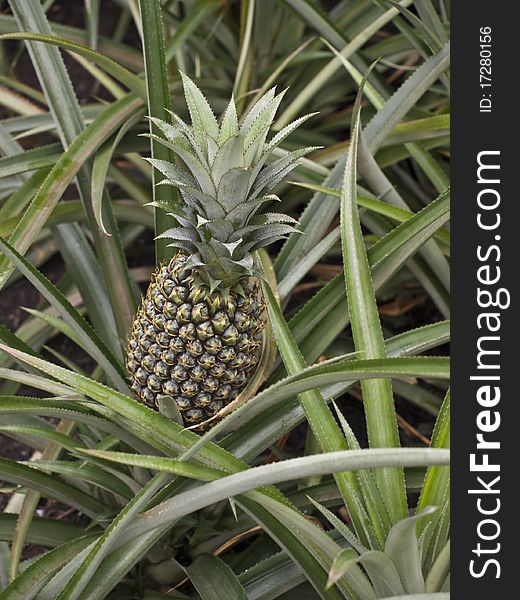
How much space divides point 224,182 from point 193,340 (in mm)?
198

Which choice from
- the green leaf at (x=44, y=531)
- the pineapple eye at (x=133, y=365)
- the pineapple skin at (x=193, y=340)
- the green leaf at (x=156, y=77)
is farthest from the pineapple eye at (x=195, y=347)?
the green leaf at (x=44, y=531)

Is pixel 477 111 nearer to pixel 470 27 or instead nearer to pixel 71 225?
pixel 470 27

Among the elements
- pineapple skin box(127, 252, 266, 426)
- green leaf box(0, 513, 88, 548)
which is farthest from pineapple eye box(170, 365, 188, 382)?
green leaf box(0, 513, 88, 548)

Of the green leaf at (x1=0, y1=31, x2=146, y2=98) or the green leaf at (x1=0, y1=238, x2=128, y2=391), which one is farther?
the green leaf at (x1=0, y1=31, x2=146, y2=98)

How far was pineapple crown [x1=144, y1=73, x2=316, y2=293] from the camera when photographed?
2.90ft

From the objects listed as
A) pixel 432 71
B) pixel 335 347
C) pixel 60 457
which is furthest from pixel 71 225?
pixel 432 71

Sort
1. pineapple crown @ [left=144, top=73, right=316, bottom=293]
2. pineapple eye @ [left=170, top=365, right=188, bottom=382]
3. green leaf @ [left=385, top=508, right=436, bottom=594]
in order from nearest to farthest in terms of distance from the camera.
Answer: green leaf @ [left=385, top=508, right=436, bottom=594]
pineapple crown @ [left=144, top=73, right=316, bottom=293]
pineapple eye @ [left=170, top=365, right=188, bottom=382]

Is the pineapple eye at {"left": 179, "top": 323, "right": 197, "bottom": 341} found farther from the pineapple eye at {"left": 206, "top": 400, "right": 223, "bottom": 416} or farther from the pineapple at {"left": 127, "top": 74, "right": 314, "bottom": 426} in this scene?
the pineapple eye at {"left": 206, "top": 400, "right": 223, "bottom": 416}

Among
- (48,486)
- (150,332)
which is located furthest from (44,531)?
(150,332)

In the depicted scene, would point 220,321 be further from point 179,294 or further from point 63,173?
point 63,173

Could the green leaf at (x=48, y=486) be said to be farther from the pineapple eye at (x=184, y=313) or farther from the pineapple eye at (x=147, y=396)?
the pineapple eye at (x=184, y=313)

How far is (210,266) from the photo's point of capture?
94cm

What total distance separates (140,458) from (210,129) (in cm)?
38

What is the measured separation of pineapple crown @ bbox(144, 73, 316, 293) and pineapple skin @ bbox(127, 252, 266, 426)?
0.08ft
